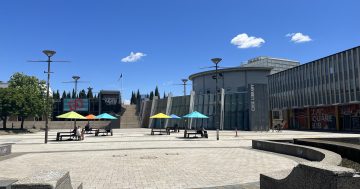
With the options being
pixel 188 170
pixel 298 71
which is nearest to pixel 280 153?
pixel 188 170

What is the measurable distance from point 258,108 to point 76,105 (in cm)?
4914

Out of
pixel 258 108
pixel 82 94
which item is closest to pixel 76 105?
pixel 258 108

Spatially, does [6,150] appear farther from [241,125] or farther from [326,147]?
[241,125]

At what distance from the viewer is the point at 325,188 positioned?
5055 mm

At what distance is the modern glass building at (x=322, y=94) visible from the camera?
49419 millimetres

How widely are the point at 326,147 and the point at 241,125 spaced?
3771 cm

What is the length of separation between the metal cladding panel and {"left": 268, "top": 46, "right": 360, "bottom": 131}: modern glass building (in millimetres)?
12564

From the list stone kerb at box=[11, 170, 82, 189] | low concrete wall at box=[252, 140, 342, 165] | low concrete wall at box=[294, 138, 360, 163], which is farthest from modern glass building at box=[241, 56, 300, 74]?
stone kerb at box=[11, 170, 82, 189]

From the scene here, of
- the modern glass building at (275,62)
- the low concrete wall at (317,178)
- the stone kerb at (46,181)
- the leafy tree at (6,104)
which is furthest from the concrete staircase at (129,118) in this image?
the stone kerb at (46,181)

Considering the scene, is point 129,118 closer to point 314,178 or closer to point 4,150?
point 4,150

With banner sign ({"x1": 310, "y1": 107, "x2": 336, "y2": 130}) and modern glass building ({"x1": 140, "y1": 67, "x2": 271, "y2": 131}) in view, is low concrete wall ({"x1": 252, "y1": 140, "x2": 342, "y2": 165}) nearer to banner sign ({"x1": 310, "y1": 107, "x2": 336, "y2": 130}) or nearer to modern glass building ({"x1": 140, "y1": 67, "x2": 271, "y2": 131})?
modern glass building ({"x1": 140, "y1": 67, "x2": 271, "y2": 131})

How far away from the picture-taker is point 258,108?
50.4 metres

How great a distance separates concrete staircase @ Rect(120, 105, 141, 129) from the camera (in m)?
74.0

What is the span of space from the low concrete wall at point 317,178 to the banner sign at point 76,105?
78615mm
